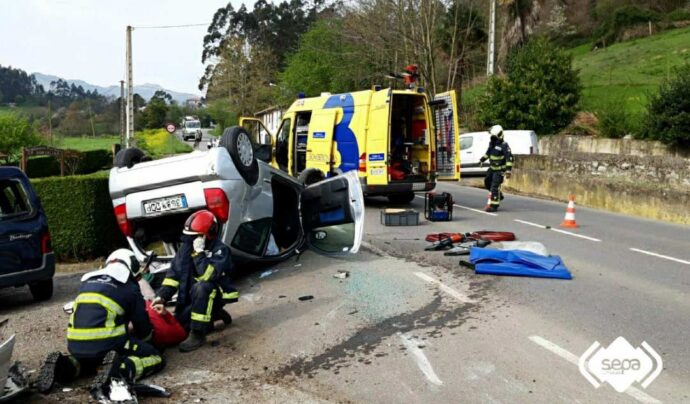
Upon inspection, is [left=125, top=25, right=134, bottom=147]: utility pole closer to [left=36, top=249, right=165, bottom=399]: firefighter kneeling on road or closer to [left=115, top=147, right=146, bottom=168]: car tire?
[left=115, top=147, right=146, bottom=168]: car tire

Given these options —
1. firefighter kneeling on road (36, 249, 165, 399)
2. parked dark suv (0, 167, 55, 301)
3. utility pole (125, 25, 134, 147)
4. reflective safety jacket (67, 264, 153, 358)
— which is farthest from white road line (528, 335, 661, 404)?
utility pole (125, 25, 134, 147)

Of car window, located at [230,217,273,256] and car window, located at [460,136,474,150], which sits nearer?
car window, located at [230,217,273,256]

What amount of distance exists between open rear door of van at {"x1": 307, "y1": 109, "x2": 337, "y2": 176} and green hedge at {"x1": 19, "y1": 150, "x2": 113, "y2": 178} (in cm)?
1441

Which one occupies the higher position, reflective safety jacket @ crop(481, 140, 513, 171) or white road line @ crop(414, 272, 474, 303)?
reflective safety jacket @ crop(481, 140, 513, 171)

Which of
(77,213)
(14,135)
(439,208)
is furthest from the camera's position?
(14,135)

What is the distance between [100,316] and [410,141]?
34.1 ft

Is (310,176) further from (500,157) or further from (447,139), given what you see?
(500,157)

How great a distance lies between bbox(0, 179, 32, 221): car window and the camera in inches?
282

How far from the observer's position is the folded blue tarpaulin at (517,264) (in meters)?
7.58

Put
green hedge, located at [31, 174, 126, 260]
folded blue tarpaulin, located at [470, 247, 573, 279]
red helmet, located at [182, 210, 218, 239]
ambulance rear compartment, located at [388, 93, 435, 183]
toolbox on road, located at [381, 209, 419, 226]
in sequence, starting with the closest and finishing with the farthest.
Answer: red helmet, located at [182, 210, 218, 239], folded blue tarpaulin, located at [470, 247, 573, 279], green hedge, located at [31, 174, 126, 260], toolbox on road, located at [381, 209, 419, 226], ambulance rear compartment, located at [388, 93, 435, 183]

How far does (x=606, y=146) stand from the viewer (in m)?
22.2

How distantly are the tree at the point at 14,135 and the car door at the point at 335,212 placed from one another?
80.5 ft

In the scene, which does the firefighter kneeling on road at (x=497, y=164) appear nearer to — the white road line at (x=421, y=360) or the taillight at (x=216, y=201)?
the taillight at (x=216, y=201)

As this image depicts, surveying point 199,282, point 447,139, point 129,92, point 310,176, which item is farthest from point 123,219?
point 129,92
